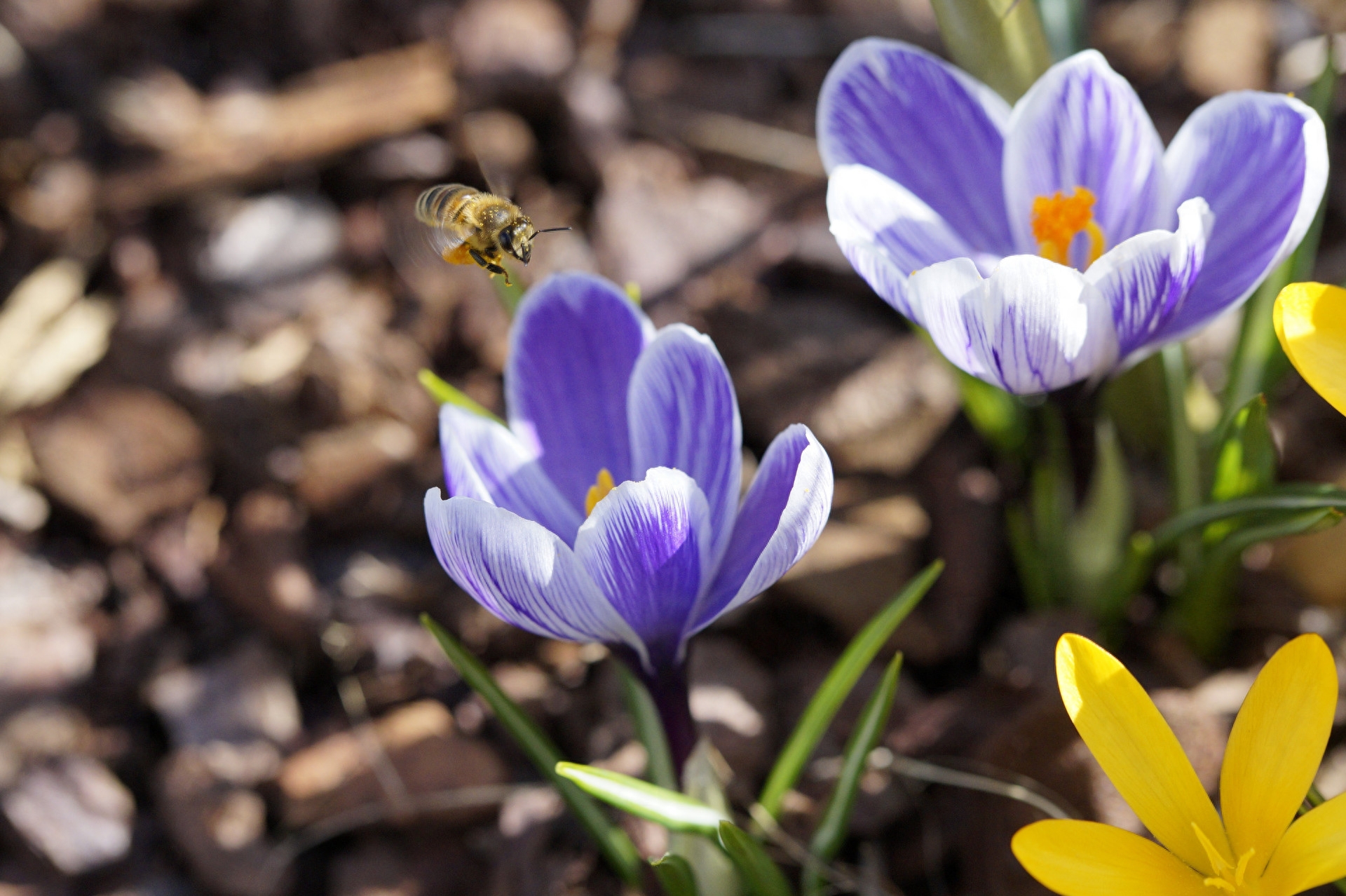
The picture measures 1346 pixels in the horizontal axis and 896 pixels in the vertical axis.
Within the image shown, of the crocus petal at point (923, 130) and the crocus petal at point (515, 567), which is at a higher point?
the crocus petal at point (923, 130)

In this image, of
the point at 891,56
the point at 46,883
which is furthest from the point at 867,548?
the point at 46,883

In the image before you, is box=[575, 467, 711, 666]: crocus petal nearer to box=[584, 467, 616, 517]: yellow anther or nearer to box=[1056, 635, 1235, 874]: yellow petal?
box=[584, 467, 616, 517]: yellow anther

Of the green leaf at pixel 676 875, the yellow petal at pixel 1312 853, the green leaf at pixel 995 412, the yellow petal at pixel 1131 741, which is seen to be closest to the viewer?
the yellow petal at pixel 1312 853

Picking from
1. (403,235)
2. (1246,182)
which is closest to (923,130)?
(1246,182)

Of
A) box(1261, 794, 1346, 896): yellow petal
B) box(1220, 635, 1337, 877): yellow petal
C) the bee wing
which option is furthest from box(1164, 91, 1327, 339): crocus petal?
the bee wing

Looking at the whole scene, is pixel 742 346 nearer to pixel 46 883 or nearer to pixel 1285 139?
pixel 1285 139

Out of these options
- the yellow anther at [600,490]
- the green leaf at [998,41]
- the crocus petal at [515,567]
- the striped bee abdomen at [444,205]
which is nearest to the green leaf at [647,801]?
the crocus petal at [515,567]

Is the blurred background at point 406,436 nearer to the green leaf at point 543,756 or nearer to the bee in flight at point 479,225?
the green leaf at point 543,756
